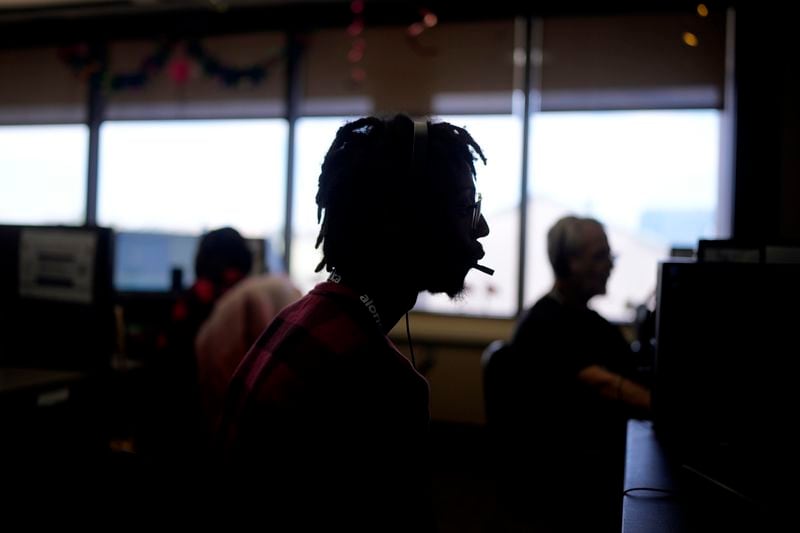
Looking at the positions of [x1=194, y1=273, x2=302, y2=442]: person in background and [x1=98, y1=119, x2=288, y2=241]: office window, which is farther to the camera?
[x1=98, y1=119, x2=288, y2=241]: office window

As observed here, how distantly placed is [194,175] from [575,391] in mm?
3616

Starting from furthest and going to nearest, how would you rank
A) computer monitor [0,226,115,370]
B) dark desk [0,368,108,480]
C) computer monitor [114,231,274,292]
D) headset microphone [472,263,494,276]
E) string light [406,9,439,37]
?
string light [406,9,439,37] → computer monitor [114,231,274,292] → computer monitor [0,226,115,370] → dark desk [0,368,108,480] → headset microphone [472,263,494,276]

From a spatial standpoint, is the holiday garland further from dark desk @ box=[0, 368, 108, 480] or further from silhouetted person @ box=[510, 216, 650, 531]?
silhouetted person @ box=[510, 216, 650, 531]

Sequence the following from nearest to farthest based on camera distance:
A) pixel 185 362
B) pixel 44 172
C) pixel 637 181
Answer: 1. pixel 185 362
2. pixel 637 181
3. pixel 44 172

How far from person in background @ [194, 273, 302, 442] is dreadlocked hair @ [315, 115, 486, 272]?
4.81ft

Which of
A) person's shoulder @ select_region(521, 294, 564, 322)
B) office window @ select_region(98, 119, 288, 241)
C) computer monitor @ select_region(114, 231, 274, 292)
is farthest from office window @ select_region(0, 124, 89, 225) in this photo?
person's shoulder @ select_region(521, 294, 564, 322)

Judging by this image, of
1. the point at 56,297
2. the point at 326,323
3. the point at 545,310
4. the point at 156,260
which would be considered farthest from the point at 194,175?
the point at 326,323

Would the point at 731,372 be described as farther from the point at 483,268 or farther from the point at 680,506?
the point at 483,268

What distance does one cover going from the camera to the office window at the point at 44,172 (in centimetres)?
511

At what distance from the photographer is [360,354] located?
0.81 metres

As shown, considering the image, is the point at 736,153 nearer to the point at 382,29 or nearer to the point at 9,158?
the point at 382,29

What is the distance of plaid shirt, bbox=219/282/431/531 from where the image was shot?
76 centimetres

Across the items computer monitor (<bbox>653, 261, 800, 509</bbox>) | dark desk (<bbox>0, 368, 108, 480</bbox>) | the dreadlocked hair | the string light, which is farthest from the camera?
the string light

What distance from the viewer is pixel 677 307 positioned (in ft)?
4.76
